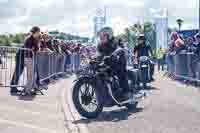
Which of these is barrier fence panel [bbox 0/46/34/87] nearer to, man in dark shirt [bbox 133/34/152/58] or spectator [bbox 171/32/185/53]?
man in dark shirt [bbox 133/34/152/58]

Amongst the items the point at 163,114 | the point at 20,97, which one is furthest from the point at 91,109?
the point at 20,97

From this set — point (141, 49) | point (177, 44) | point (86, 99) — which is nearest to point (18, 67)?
point (86, 99)

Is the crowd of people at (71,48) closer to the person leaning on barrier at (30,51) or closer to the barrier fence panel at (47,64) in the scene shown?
the person leaning on barrier at (30,51)

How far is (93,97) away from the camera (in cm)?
941

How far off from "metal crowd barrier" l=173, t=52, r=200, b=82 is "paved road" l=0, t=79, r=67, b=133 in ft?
16.6

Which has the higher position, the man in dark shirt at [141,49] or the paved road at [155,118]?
the man in dark shirt at [141,49]

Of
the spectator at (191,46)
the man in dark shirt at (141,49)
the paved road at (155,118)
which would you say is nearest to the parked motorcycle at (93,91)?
the paved road at (155,118)

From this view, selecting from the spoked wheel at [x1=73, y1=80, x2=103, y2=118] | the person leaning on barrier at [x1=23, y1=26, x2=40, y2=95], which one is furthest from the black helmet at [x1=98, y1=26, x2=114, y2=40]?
the person leaning on barrier at [x1=23, y1=26, x2=40, y2=95]

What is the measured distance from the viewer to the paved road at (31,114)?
→ 8102mm

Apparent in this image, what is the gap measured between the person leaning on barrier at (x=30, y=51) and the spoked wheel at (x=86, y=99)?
3.37m

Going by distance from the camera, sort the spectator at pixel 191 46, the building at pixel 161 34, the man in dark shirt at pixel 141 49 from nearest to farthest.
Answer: the man in dark shirt at pixel 141 49 < the spectator at pixel 191 46 < the building at pixel 161 34

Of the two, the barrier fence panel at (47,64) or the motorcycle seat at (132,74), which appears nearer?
the motorcycle seat at (132,74)

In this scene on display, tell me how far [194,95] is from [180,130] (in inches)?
212

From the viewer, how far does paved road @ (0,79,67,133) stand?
8102mm
